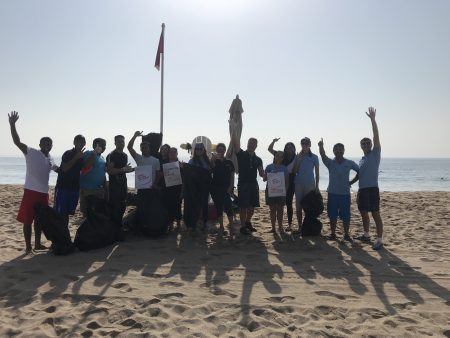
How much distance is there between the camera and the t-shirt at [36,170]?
5.34 metres

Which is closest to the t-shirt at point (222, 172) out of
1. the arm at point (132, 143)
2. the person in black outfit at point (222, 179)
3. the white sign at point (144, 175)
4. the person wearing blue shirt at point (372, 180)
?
the person in black outfit at point (222, 179)

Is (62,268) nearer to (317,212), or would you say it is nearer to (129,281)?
(129,281)

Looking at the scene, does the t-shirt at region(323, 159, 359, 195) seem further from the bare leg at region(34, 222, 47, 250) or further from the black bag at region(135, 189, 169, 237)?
the bare leg at region(34, 222, 47, 250)

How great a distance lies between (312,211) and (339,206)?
1.63 ft

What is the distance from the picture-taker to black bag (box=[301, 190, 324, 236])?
657 centimetres

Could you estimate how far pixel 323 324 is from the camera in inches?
129

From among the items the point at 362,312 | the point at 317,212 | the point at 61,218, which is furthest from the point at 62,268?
the point at 317,212

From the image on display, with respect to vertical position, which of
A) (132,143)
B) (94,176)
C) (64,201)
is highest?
(132,143)

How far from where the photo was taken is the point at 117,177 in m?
6.16

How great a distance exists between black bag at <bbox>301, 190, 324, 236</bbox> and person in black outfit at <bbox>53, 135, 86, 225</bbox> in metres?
4.01

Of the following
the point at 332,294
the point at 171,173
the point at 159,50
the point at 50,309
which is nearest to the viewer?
the point at 50,309

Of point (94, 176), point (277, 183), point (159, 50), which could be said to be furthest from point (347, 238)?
point (159, 50)

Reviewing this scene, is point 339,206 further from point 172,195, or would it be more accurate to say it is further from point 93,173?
point 93,173

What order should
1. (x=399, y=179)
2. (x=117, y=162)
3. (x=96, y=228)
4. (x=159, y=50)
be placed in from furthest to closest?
(x=399, y=179) → (x=159, y=50) → (x=117, y=162) → (x=96, y=228)
